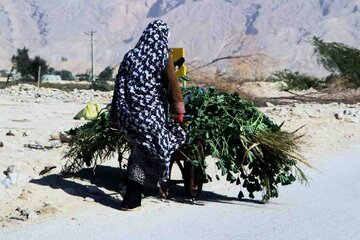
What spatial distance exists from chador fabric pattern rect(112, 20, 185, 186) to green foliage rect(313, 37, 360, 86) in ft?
65.5

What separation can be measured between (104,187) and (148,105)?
1367mm

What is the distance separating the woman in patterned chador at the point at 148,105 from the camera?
6410 millimetres

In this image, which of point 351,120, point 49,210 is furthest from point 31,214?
point 351,120

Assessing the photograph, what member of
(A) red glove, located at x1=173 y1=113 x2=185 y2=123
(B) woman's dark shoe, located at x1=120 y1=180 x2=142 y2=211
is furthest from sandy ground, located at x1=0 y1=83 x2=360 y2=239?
(A) red glove, located at x1=173 y1=113 x2=185 y2=123

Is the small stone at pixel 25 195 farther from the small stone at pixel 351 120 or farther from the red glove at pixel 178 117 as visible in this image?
the small stone at pixel 351 120

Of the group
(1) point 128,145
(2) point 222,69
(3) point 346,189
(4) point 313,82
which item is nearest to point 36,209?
(1) point 128,145

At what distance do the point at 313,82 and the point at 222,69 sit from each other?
60.3 ft

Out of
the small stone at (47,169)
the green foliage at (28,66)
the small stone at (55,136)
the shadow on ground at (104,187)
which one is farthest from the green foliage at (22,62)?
the shadow on ground at (104,187)

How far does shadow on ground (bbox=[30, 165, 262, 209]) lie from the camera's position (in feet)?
22.9

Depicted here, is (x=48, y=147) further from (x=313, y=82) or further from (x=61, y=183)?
(x=313, y=82)

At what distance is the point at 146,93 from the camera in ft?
21.1

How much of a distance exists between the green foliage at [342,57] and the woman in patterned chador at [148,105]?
19944mm

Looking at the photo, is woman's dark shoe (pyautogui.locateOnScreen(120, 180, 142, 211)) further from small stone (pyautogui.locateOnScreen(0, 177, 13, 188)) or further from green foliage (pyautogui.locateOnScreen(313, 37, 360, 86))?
green foliage (pyautogui.locateOnScreen(313, 37, 360, 86))

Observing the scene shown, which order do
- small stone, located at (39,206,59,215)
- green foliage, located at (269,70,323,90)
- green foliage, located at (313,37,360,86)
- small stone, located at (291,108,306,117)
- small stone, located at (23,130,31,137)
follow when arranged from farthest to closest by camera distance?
green foliage, located at (269,70,323,90)
green foliage, located at (313,37,360,86)
small stone, located at (291,108,306,117)
small stone, located at (23,130,31,137)
small stone, located at (39,206,59,215)
